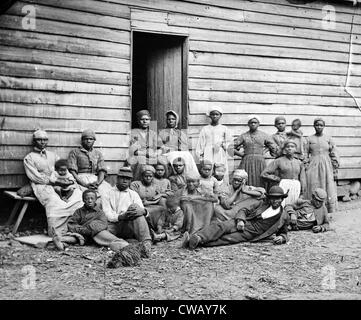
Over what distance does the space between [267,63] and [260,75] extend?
27cm

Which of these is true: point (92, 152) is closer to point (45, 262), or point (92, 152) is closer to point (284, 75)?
point (45, 262)

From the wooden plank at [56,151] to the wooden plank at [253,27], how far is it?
2.25 meters

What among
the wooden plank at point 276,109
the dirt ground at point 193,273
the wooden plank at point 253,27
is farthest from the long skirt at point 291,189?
the wooden plank at point 253,27

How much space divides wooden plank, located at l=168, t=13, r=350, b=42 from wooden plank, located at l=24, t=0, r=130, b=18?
2.66ft

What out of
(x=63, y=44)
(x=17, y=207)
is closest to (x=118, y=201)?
(x=17, y=207)

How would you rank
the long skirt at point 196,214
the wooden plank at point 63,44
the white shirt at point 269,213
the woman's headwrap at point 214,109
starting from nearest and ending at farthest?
1. the white shirt at point 269,213
2. the long skirt at point 196,214
3. the wooden plank at point 63,44
4. the woman's headwrap at point 214,109

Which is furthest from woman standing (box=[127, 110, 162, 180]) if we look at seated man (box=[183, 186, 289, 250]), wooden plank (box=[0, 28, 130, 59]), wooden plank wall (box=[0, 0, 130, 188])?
seated man (box=[183, 186, 289, 250])

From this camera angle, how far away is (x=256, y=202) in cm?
685

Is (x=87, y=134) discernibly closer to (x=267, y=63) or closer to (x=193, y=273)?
(x=193, y=273)

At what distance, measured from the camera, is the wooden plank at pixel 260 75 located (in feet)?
28.0

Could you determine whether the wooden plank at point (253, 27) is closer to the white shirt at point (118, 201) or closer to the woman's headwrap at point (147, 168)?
the woman's headwrap at point (147, 168)

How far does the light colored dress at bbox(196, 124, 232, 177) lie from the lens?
8109 millimetres

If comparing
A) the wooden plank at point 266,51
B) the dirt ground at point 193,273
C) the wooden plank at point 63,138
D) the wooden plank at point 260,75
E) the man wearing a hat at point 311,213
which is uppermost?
the wooden plank at point 266,51
